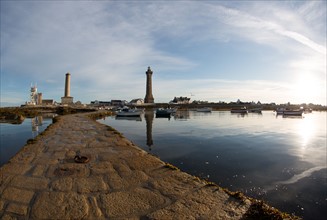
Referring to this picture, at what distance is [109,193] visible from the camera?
486 centimetres

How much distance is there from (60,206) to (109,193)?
3.29 ft

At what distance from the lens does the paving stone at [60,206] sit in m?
3.94

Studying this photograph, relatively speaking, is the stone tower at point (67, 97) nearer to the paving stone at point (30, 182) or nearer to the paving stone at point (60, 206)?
the paving stone at point (30, 182)

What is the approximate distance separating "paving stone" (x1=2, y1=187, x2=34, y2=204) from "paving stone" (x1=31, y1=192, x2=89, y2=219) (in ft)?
0.68

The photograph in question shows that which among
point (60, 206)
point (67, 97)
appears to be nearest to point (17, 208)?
point (60, 206)

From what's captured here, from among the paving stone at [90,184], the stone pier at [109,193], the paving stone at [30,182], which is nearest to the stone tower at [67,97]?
the stone pier at [109,193]

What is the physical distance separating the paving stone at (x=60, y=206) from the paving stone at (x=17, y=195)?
21 cm

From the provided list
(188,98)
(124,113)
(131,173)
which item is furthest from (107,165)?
(188,98)

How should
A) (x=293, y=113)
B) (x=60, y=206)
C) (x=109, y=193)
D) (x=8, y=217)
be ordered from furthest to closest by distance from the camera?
(x=293, y=113) < (x=109, y=193) < (x=60, y=206) < (x=8, y=217)

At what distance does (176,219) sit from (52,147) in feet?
25.8

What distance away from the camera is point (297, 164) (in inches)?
435

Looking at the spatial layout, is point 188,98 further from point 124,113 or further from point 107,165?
Answer: point 107,165

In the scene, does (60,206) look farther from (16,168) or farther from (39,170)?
(16,168)

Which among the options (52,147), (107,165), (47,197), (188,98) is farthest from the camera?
(188,98)
